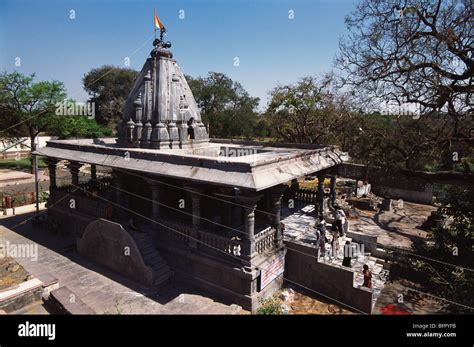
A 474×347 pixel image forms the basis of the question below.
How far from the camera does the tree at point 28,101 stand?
37.2 metres

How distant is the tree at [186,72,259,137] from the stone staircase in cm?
5044

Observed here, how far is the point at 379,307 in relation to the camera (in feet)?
37.8

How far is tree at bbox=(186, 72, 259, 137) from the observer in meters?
64.8

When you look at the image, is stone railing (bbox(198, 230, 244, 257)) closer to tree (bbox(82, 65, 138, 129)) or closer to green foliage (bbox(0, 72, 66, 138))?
green foliage (bbox(0, 72, 66, 138))

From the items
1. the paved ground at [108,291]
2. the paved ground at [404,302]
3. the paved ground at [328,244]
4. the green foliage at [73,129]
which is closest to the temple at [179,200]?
the paved ground at [108,291]

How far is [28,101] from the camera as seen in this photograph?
125 feet

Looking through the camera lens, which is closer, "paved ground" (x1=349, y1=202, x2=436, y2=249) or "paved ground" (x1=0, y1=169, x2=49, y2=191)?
"paved ground" (x1=349, y1=202, x2=436, y2=249)

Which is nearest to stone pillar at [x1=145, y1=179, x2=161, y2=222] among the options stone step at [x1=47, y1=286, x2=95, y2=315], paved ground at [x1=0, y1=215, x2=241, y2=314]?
paved ground at [x1=0, y1=215, x2=241, y2=314]

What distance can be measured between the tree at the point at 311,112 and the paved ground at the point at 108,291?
24.1 m

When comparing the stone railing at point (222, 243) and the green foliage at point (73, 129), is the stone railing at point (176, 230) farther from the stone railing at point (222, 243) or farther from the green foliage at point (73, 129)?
the green foliage at point (73, 129)
